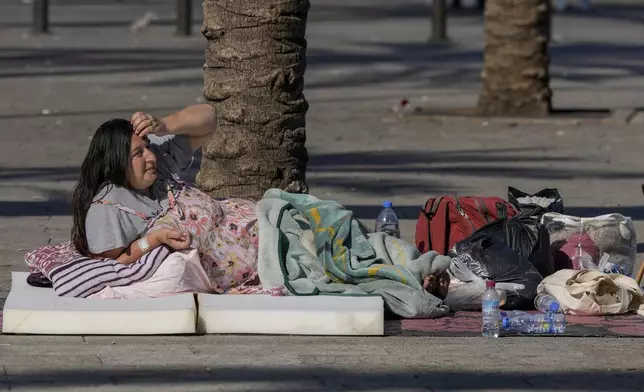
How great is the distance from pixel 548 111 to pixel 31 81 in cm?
595

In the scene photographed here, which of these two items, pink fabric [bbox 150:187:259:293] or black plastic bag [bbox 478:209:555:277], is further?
black plastic bag [bbox 478:209:555:277]

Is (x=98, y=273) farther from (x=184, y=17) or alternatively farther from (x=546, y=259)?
(x=184, y=17)

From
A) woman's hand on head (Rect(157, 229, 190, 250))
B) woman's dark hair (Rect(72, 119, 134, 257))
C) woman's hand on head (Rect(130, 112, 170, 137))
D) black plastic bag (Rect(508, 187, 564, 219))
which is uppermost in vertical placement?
woman's hand on head (Rect(130, 112, 170, 137))

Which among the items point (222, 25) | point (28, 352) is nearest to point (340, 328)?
point (28, 352)

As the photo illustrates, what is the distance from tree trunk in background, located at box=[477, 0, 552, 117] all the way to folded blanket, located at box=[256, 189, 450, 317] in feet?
24.7

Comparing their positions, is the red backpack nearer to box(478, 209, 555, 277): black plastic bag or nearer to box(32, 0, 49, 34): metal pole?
box(478, 209, 555, 277): black plastic bag

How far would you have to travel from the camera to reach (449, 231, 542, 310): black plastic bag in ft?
21.5

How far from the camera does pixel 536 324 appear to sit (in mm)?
6203

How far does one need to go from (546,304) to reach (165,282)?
5.31ft

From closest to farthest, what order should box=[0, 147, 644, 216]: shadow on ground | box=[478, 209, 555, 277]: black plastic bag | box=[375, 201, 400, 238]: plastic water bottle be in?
box=[478, 209, 555, 277]: black plastic bag, box=[375, 201, 400, 238]: plastic water bottle, box=[0, 147, 644, 216]: shadow on ground

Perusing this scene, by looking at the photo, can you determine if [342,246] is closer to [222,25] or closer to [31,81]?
[222,25]

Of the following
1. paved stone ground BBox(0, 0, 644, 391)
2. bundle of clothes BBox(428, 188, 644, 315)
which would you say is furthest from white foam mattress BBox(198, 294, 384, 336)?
bundle of clothes BBox(428, 188, 644, 315)

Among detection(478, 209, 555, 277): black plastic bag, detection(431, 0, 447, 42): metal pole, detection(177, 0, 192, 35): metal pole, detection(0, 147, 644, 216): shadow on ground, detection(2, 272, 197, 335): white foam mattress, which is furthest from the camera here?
detection(431, 0, 447, 42): metal pole

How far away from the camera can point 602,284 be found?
21.7 feet
